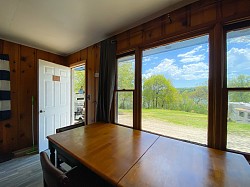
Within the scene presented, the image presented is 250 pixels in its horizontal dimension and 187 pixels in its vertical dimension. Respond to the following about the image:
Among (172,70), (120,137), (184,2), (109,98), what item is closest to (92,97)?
(109,98)

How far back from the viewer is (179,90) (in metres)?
1.69

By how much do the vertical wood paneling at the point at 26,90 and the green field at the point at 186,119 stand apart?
2.64 meters

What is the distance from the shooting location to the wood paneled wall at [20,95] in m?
2.47

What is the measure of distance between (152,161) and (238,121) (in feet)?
3.41

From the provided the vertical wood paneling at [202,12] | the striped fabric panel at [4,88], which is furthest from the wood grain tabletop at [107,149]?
the striped fabric panel at [4,88]

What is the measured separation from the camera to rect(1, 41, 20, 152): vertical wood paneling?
2.45 metres

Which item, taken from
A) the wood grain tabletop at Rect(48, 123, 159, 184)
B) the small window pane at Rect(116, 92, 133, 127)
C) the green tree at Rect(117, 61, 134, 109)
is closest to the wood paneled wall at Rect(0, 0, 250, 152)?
the green tree at Rect(117, 61, 134, 109)

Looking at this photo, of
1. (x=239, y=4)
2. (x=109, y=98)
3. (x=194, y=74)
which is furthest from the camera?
(x=109, y=98)

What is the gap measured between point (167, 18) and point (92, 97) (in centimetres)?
201

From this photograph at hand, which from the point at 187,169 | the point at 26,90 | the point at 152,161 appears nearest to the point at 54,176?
the point at 152,161

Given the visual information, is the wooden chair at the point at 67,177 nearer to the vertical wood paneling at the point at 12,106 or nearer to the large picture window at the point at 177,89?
the large picture window at the point at 177,89

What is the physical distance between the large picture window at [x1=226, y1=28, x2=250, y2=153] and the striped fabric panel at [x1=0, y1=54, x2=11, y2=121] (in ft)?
11.7

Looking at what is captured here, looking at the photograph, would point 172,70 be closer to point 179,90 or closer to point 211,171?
point 179,90

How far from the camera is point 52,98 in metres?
2.82
